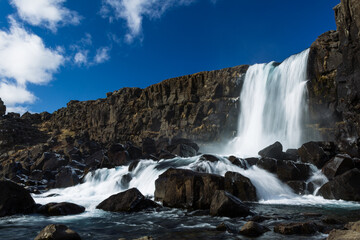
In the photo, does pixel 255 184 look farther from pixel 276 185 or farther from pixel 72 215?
pixel 72 215

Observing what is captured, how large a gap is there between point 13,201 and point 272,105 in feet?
116

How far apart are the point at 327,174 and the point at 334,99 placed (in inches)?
696

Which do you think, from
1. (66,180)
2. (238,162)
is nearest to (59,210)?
(238,162)

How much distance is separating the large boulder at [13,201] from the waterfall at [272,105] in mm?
28217

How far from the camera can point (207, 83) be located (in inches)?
2127

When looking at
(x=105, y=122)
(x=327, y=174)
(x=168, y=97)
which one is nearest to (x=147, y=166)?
(x=327, y=174)

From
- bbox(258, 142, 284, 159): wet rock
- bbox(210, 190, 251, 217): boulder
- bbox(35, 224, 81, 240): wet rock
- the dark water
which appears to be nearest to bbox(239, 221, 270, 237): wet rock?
the dark water

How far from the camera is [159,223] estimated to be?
10844mm

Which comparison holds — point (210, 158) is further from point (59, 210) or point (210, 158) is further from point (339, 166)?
point (59, 210)

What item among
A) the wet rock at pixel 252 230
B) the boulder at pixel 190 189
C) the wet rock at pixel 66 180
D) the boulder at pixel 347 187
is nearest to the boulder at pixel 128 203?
the boulder at pixel 190 189

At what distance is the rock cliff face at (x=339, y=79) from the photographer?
2292 cm

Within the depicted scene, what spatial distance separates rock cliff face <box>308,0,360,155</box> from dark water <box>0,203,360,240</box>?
1313cm

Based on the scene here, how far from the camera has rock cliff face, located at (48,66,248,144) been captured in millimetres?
49594

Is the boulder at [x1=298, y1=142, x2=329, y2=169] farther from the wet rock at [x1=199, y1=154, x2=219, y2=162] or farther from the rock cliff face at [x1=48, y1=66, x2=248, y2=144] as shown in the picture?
the rock cliff face at [x1=48, y1=66, x2=248, y2=144]
